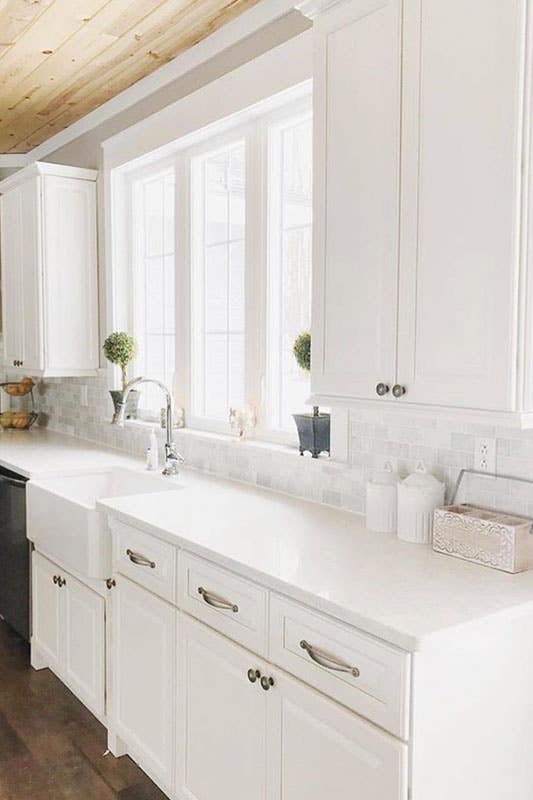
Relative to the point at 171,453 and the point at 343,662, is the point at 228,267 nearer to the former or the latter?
the point at 171,453

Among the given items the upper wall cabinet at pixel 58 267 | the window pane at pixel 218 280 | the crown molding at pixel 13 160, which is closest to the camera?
the window pane at pixel 218 280

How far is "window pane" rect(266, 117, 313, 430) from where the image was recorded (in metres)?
2.87

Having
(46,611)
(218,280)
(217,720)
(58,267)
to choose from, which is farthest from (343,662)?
(58,267)

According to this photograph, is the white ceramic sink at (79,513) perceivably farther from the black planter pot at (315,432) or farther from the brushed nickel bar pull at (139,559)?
the black planter pot at (315,432)

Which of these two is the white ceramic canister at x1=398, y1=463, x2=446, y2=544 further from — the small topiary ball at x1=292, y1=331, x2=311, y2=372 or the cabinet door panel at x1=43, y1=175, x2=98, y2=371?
the cabinet door panel at x1=43, y1=175, x2=98, y2=371

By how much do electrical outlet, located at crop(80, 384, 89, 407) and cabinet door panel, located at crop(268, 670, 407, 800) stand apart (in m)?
2.96

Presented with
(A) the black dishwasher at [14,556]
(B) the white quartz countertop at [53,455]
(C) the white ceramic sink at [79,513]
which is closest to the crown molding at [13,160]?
(B) the white quartz countertop at [53,455]

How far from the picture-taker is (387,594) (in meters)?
1.65

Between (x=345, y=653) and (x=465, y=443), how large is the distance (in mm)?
745

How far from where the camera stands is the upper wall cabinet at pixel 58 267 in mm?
4176

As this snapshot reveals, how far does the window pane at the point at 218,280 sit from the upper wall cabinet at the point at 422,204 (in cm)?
113

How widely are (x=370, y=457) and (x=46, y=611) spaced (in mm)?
1618

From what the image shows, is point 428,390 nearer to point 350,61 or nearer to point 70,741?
point 350,61

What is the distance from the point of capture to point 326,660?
5.37 ft
